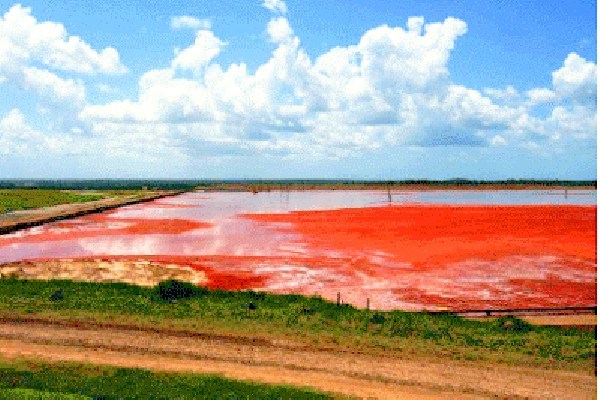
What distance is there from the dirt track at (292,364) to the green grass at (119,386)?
21.4 inches

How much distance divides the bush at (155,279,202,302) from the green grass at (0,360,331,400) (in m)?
8.17

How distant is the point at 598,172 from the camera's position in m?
7.79

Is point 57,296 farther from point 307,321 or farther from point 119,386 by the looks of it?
point 119,386

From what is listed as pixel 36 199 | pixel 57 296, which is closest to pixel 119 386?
pixel 57 296

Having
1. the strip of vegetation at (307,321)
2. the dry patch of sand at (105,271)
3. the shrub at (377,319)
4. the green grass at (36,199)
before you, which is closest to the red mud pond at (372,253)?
the dry patch of sand at (105,271)

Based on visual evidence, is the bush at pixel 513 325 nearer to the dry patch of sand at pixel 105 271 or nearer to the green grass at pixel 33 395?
the green grass at pixel 33 395

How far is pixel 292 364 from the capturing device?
13.6 m

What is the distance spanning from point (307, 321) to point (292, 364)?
4390mm

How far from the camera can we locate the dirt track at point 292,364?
12.1 metres

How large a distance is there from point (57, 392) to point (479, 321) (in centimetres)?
1328

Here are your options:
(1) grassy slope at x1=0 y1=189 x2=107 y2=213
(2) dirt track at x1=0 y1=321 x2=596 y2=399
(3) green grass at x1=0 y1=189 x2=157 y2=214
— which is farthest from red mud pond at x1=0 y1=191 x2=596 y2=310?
(3) green grass at x1=0 y1=189 x2=157 y2=214

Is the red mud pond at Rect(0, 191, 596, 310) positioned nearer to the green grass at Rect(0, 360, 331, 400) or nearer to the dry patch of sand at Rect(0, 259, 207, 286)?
the dry patch of sand at Rect(0, 259, 207, 286)

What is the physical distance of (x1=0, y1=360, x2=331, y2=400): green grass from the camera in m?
11.5

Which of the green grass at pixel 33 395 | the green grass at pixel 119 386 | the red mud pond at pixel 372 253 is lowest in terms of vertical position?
the red mud pond at pixel 372 253
